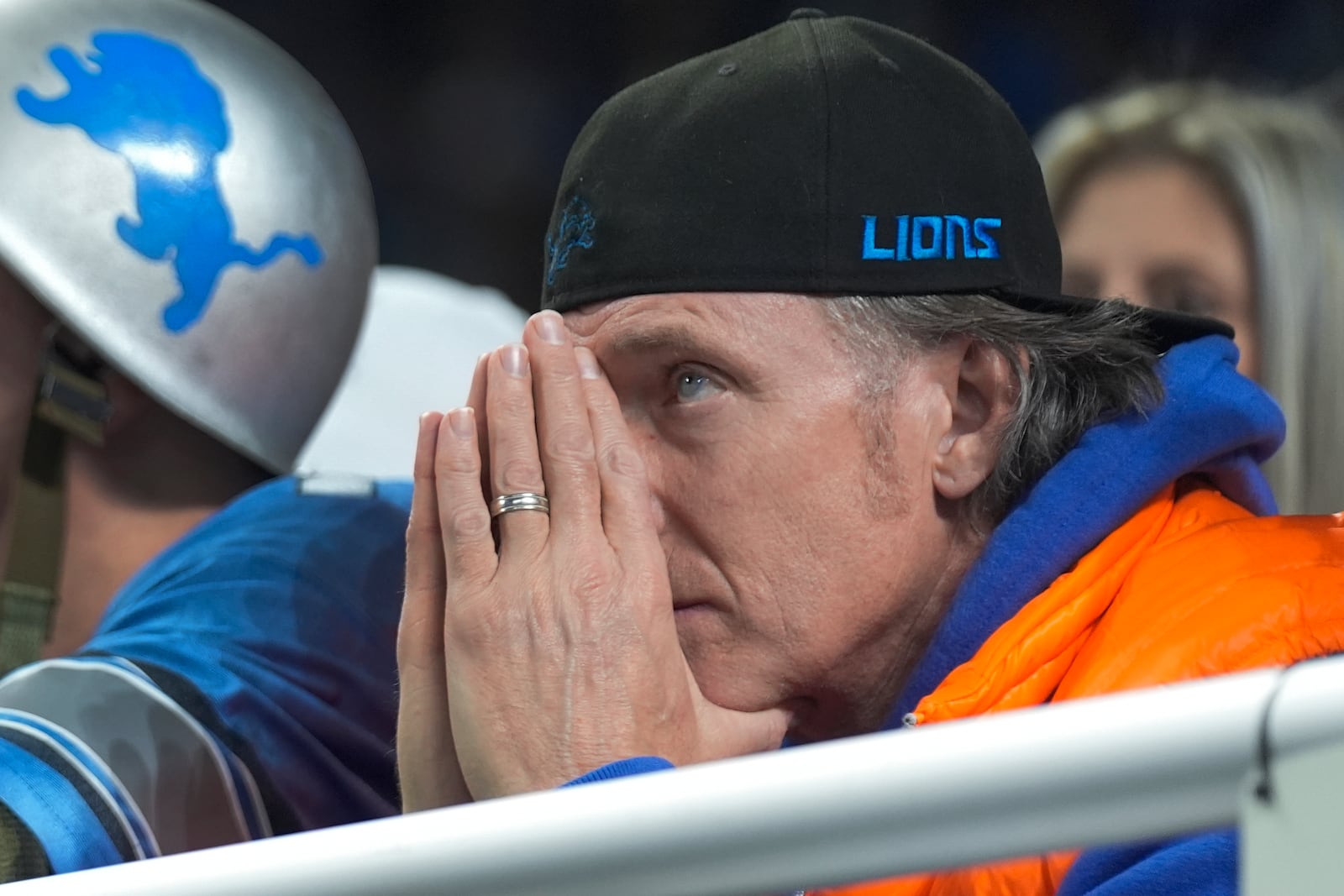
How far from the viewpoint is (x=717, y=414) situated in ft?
5.65

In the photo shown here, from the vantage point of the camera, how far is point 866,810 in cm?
76

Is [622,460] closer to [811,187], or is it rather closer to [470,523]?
[470,523]

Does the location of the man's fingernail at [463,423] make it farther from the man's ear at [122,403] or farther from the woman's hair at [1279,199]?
the woman's hair at [1279,199]

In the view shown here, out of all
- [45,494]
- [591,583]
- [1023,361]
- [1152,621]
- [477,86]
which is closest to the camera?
[1152,621]

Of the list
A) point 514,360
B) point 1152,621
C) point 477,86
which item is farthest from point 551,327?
point 477,86

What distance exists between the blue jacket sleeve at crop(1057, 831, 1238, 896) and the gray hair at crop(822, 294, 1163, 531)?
1.74ft

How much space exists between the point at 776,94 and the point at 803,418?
0.35 m

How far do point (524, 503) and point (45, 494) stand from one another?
1.14 meters

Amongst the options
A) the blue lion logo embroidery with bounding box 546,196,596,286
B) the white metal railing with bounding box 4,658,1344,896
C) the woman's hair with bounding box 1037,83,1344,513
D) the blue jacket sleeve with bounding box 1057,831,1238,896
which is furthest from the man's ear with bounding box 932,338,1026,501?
the woman's hair with bounding box 1037,83,1344,513

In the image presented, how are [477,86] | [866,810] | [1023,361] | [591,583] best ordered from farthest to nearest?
[477,86]
[1023,361]
[591,583]
[866,810]

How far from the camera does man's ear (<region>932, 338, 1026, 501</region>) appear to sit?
5.81 feet

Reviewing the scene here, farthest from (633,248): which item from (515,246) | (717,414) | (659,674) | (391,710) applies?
(515,246)

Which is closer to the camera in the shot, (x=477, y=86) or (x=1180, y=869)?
(x=1180, y=869)

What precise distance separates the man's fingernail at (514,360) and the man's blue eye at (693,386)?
0.16 m
